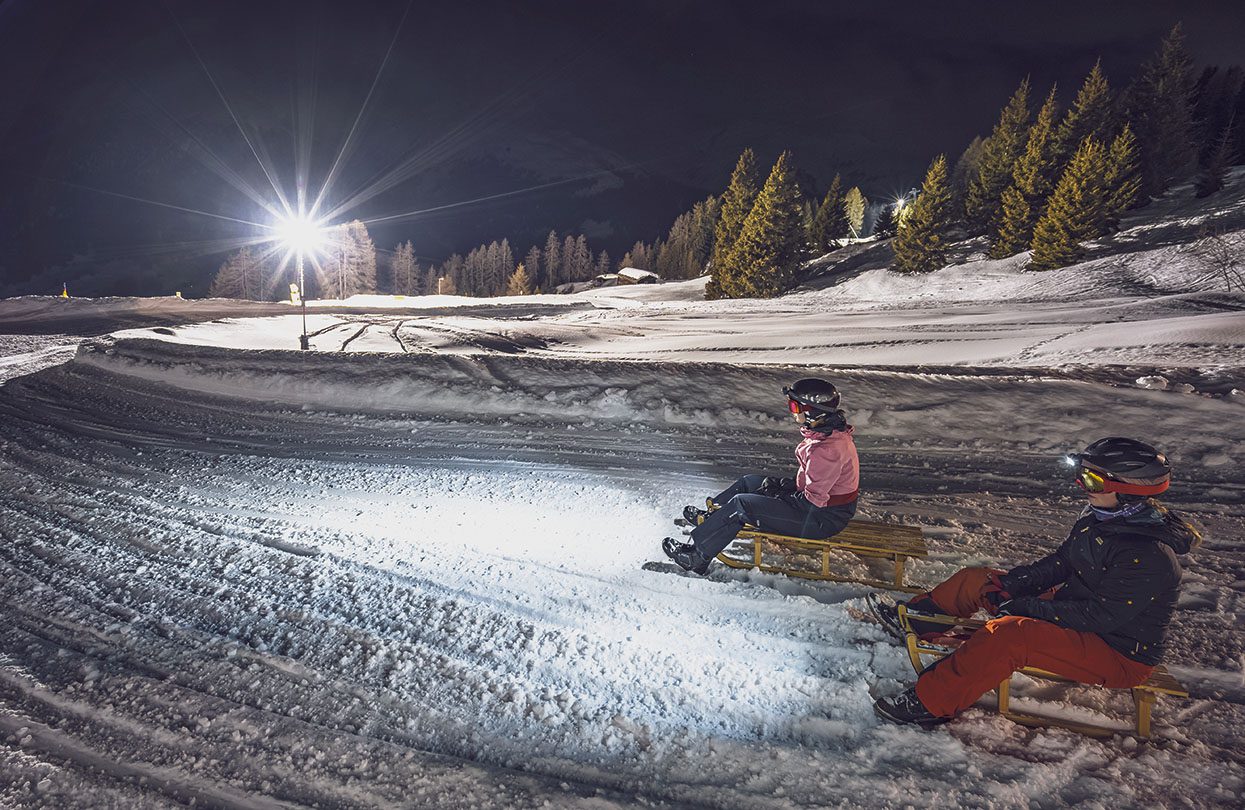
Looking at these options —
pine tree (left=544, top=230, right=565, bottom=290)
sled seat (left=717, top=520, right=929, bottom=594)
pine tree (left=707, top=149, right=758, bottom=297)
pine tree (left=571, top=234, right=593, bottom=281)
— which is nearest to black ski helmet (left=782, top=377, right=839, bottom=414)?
sled seat (left=717, top=520, right=929, bottom=594)

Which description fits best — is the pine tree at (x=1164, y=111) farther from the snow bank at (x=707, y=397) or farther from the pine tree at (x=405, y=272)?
the pine tree at (x=405, y=272)

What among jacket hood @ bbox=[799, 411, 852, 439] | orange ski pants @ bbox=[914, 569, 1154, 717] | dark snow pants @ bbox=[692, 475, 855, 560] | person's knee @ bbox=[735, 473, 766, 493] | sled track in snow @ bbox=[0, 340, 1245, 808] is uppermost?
jacket hood @ bbox=[799, 411, 852, 439]

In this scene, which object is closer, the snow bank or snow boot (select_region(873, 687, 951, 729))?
snow boot (select_region(873, 687, 951, 729))

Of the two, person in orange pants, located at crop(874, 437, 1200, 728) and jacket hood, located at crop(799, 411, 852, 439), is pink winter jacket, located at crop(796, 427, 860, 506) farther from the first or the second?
person in orange pants, located at crop(874, 437, 1200, 728)

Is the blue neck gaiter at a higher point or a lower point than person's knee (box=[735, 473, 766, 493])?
higher

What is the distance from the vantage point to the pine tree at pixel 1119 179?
1260 inches

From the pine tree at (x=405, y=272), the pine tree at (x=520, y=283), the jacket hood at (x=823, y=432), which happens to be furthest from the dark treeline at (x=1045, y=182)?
the pine tree at (x=405, y=272)

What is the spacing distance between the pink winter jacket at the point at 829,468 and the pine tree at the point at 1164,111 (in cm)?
4930

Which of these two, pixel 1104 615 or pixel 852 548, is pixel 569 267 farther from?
pixel 1104 615

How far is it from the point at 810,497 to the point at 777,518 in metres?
0.33

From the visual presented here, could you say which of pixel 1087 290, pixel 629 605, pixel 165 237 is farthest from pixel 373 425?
pixel 165 237

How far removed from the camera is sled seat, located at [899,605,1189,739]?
3275 mm

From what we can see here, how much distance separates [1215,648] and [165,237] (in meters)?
180

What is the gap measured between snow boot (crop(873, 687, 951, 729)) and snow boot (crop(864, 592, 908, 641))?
66 centimetres
